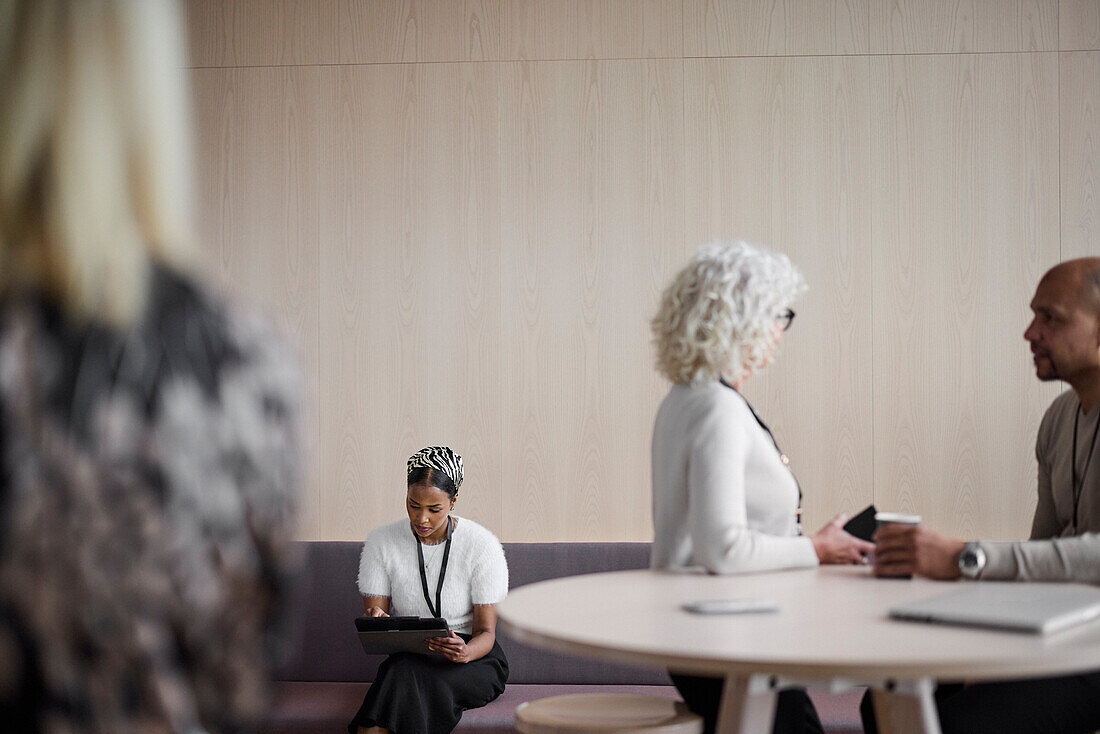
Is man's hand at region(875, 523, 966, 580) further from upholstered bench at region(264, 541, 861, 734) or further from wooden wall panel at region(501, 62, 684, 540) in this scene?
wooden wall panel at region(501, 62, 684, 540)

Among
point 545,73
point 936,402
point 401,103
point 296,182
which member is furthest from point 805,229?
point 296,182

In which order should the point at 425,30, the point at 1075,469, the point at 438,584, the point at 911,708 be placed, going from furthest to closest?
the point at 425,30
the point at 438,584
the point at 1075,469
the point at 911,708

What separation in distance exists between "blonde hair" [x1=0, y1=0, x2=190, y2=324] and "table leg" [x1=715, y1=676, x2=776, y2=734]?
4.77 feet

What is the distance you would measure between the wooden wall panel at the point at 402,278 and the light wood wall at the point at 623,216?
1 centimetres

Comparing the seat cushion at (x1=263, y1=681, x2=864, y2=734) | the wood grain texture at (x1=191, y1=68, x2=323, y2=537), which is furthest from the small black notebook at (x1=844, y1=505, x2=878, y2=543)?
the wood grain texture at (x1=191, y1=68, x2=323, y2=537)

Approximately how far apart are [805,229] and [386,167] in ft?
6.05

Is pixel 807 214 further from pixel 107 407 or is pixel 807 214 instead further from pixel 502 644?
pixel 107 407

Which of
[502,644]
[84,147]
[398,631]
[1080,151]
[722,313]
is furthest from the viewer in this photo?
[1080,151]

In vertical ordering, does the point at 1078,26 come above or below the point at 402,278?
above

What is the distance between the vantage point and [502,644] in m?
3.93

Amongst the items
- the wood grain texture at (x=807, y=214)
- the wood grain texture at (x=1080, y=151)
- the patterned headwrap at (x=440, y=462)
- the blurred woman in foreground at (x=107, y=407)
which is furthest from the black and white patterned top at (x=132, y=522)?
the wood grain texture at (x=1080, y=151)

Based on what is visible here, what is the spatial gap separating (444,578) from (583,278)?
145 cm

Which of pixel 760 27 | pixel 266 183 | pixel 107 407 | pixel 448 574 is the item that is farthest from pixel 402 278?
pixel 107 407

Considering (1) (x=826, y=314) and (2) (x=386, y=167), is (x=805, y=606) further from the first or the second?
(2) (x=386, y=167)
